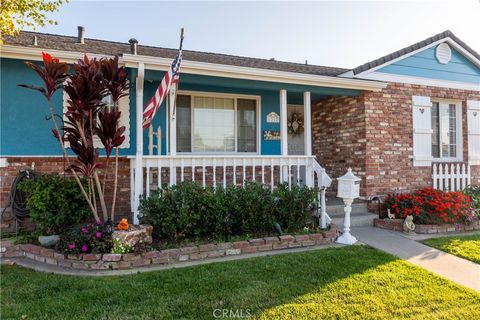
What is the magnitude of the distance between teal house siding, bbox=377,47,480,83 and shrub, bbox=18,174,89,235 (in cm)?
682

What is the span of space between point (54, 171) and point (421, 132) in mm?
7939

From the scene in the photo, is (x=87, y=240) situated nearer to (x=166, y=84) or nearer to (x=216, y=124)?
(x=166, y=84)

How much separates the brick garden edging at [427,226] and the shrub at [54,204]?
548cm

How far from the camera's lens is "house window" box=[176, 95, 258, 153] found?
6.98 meters

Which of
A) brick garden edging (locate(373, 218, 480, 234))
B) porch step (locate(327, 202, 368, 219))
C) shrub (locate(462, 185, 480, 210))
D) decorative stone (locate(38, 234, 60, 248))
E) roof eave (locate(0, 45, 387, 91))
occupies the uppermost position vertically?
roof eave (locate(0, 45, 387, 91))

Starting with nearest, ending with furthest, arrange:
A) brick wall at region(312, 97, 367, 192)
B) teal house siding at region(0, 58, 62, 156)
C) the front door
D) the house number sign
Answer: teal house siding at region(0, 58, 62, 156) < brick wall at region(312, 97, 367, 192) < the house number sign < the front door

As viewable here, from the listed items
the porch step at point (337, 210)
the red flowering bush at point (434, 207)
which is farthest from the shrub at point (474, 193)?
the porch step at point (337, 210)

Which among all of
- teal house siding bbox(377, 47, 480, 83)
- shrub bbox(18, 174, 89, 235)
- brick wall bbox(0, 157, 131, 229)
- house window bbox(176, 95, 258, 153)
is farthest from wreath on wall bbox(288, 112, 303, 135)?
shrub bbox(18, 174, 89, 235)

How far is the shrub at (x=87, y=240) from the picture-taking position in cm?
400

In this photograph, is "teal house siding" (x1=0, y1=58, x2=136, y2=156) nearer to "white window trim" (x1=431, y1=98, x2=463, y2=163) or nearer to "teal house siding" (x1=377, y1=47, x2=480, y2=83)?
"teal house siding" (x1=377, y1=47, x2=480, y2=83)

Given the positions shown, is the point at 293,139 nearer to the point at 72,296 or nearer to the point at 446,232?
the point at 446,232

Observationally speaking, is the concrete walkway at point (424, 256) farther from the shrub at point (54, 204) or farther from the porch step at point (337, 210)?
the shrub at point (54, 204)

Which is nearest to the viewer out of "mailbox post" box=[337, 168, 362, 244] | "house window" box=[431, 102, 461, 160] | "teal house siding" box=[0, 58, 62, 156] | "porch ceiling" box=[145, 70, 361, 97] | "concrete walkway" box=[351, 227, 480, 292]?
"concrete walkway" box=[351, 227, 480, 292]

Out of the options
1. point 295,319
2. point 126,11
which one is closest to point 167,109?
point 126,11
